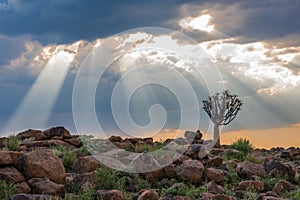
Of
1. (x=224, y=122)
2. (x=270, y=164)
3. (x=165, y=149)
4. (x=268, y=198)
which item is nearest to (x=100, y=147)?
(x=165, y=149)


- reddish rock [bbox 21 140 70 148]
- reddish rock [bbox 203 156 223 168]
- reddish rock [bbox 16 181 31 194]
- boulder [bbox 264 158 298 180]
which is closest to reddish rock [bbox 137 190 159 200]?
reddish rock [bbox 16 181 31 194]

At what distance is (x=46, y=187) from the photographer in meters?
13.5

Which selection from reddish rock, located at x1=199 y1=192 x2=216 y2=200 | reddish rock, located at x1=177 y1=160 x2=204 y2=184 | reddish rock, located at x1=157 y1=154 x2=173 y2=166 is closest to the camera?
reddish rock, located at x1=199 y1=192 x2=216 y2=200

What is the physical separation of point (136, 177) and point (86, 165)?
64.6 inches

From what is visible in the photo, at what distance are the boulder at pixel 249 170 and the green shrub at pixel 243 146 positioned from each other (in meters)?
5.92

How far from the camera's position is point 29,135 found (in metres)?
25.0

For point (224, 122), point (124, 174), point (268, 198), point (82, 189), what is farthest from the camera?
point (224, 122)

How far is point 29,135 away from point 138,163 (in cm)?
998

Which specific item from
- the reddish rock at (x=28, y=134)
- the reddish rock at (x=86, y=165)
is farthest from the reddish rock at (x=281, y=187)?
the reddish rock at (x=28, y=134)

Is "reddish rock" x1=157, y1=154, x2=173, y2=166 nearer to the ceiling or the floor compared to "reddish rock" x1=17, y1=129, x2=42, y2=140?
nearer to the floor

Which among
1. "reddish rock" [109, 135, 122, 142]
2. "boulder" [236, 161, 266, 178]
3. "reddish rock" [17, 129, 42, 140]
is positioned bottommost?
"boulder" [236, 161, 266, 178]

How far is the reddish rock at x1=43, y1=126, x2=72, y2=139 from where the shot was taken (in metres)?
24.7

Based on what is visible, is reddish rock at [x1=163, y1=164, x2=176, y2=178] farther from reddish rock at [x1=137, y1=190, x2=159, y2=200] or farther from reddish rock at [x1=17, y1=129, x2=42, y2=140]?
reddish rock at [x1=17, y1=129, x2=42, y2=140]

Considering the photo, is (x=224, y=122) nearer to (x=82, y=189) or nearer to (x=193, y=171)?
(x=193, y=171)
